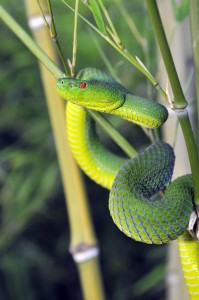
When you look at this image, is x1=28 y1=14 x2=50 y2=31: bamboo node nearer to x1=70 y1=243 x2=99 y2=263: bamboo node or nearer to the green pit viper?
the green pit viper

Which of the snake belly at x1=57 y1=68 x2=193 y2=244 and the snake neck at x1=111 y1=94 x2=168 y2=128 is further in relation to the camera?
the snake neck at x1=111 y1=94 x2=168 y2=128

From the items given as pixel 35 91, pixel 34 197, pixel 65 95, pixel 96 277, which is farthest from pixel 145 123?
pixel 35 91

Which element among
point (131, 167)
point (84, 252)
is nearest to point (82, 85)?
point (131, 167)

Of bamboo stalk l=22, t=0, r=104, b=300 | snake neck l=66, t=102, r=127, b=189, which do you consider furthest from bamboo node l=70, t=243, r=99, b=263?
snake neck l=66, t=102, r=127, b=189

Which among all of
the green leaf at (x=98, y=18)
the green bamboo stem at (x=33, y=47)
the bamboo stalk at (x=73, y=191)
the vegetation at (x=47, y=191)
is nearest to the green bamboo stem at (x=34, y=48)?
the green bamboo stem at (x=33, y=47)

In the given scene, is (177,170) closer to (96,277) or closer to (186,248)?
(96,277)

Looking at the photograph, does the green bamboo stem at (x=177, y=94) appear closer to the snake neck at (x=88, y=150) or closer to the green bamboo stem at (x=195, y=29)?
the green bamboo stem at (x=195, y=29)

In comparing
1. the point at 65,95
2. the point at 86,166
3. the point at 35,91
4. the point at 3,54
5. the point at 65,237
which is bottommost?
the point at 65,237
